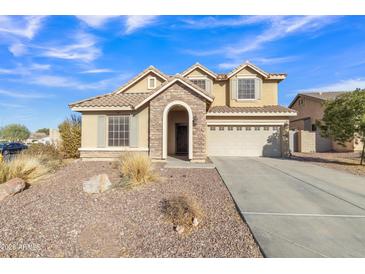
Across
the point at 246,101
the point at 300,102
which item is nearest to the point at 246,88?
the point at 246,101

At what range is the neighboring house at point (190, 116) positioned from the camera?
12664 mm

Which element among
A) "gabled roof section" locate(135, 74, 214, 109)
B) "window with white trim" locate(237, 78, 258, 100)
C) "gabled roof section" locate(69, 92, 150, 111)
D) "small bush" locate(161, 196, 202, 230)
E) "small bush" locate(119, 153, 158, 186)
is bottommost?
"small bush" locate(161, 196, 202, 230)

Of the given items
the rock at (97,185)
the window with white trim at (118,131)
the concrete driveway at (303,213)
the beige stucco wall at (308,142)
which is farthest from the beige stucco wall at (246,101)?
the rock at (97,185)

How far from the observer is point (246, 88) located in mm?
18250

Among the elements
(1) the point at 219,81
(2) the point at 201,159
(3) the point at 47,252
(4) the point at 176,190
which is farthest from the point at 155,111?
(3) the point at 47,252

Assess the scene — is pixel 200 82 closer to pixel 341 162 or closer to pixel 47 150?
pixel 341 162

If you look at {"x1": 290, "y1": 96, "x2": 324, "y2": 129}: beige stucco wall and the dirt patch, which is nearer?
the dirt patch

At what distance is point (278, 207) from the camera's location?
5.56 meters

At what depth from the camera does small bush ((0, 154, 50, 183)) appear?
25.4ft

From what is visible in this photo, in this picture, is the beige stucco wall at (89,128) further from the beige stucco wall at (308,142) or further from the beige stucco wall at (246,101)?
the beige stucco wall at (308,142)

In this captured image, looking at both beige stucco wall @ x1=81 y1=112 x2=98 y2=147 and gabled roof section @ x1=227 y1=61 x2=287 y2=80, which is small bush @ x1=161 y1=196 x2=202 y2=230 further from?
gabled roof section @ x1=227 y1=61 x2=287 y2=80

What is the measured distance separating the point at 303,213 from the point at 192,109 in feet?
27.6

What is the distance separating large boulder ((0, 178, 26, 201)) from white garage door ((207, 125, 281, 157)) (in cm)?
1225

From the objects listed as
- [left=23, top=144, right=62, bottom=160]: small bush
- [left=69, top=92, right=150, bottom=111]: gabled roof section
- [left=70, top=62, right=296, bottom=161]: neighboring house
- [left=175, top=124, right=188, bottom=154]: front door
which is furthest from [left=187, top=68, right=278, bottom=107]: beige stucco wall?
[left=23, top=144, right=62, bottom=160]: small bush
